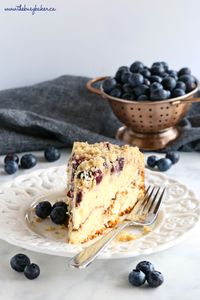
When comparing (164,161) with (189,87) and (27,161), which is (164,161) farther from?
(27,161)

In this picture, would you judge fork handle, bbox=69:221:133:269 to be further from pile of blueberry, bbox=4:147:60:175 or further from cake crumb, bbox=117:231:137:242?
pile of blueberry, bbox=4:147:60:175

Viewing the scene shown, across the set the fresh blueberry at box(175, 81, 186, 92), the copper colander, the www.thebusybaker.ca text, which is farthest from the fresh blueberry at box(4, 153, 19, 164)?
the www.thebusybaker.ca text

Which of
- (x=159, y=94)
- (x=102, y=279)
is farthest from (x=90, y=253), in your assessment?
(x=159, y=94)

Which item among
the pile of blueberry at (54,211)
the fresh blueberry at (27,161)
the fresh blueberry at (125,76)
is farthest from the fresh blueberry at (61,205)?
the fresh blueberry at (125,76)

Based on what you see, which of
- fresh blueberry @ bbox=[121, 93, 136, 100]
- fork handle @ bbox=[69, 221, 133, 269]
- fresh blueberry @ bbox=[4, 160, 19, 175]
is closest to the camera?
fork handle @ bbox=[69, 221, 133, 269]

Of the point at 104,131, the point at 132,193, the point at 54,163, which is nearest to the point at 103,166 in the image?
the point at 132,193

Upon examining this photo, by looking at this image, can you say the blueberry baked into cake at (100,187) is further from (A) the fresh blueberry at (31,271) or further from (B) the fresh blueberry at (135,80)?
(B) the fresh blueberry at (135,80)

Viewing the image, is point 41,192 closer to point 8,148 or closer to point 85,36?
point 8,148

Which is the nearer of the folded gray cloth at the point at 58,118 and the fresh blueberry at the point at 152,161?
the fresh blueberry at the point at 152,161
